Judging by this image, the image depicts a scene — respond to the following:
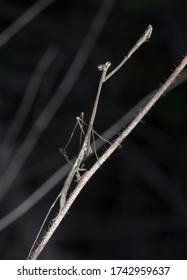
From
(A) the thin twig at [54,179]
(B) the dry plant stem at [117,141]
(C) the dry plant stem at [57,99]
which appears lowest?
(B) the dry plant stem at [117,141]

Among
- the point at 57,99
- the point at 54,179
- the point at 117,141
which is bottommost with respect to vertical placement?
the point at 117,141

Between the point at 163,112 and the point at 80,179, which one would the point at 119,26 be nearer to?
the point at 163,112

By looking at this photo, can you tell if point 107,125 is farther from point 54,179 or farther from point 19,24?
point 54,179

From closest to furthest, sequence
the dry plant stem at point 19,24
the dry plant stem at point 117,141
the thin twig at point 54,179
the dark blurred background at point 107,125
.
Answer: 1. the dry plant stem at point 117,141
2. the thin twig at point 54,179
3. the dry plant stem at point 19,24
4. the dark blurred background at point 107,125

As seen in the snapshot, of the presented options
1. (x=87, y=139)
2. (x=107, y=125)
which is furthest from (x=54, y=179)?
(x=107, y=125)

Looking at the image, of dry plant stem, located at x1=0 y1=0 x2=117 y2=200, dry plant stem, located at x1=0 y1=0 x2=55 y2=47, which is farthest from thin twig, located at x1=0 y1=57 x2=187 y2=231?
dry plant stem, located at x1=0 y1=0 x2=55 y2=47

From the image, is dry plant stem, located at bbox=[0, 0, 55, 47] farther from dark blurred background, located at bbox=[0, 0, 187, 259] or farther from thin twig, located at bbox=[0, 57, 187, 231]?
thin twig, located at bbox=[0, 57, 187, 231]

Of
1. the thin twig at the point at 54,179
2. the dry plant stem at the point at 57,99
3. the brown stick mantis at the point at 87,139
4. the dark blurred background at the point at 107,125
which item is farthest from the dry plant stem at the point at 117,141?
the dark blurred background at the point at 107,125

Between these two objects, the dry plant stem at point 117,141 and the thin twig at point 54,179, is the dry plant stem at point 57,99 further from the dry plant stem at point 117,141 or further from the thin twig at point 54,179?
the dry plant stem at point 117,141
